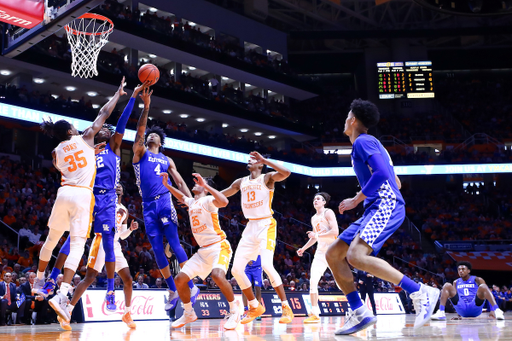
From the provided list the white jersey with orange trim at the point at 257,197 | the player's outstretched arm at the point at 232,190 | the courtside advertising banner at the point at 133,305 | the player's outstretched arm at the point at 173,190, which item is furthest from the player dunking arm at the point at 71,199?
the courtside advertising banner at the point at 133,305

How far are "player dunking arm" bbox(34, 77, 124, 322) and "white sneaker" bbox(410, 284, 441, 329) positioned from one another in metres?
3.89

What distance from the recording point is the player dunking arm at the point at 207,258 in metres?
6.48

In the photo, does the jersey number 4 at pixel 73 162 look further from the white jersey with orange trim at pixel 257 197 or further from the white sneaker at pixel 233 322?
the white sneaker at pixel 233 322

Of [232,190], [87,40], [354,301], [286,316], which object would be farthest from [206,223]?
[87,40]

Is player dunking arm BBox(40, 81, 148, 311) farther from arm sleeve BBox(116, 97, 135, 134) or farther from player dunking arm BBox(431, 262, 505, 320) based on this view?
player dunking arm BBox(431, 262, 505, 320)

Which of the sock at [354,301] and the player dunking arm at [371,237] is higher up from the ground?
the player dunking arm at [371,237]

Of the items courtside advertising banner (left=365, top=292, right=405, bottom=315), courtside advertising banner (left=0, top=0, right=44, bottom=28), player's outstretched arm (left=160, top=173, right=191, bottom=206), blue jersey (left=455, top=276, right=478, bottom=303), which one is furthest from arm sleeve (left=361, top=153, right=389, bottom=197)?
courtside advertising banner (left=365, top=292, right=405, bottom=315)

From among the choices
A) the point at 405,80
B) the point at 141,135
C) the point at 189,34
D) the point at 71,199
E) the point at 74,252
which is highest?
the point at 189,34

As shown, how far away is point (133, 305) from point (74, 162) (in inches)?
222

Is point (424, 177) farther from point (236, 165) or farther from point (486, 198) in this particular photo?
point (236, 165)

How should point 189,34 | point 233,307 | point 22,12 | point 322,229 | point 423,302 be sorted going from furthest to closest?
1. point 189,34
2. point 322,229
3. point 22,12
4. point 233,307
5. point 423,302

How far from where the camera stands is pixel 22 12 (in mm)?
8133

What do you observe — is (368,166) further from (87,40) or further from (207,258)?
(87,40)

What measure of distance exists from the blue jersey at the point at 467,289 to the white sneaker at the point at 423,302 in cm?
689
